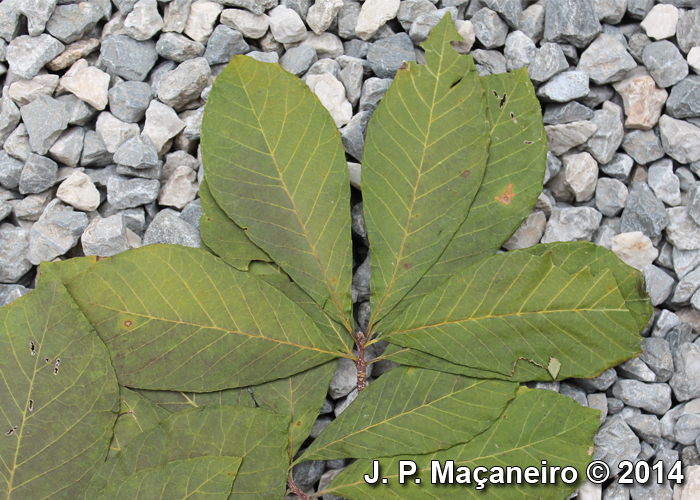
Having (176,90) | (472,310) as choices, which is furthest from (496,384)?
(176,90)

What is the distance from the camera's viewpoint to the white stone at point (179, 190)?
1.13 m

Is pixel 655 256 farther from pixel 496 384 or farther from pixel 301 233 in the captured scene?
pixel 301 233

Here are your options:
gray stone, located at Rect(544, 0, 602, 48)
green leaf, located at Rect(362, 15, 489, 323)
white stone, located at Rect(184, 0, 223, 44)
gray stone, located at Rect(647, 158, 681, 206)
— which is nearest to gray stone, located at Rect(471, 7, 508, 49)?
gray stone, located at Rect(544, 0, 602, 48)

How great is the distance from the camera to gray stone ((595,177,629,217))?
1.16m

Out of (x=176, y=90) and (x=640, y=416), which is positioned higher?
(x=176, y=90)

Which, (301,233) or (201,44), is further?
(201,44)

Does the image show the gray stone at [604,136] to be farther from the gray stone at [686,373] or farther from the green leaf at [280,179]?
the green leaf at [280,179]

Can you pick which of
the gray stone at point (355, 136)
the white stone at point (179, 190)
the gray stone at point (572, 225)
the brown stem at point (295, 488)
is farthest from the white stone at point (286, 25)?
the brown stem at point (295, 488)

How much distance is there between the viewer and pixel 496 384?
918 millimetres

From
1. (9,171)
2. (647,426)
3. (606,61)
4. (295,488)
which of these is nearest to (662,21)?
(606,61)

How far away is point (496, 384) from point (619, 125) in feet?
2.11

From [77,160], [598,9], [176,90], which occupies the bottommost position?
[77,160]

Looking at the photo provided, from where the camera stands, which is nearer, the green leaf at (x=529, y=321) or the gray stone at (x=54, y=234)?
the green leaf at (x=529, y=321)

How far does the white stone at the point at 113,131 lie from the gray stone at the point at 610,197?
3.18 feet
